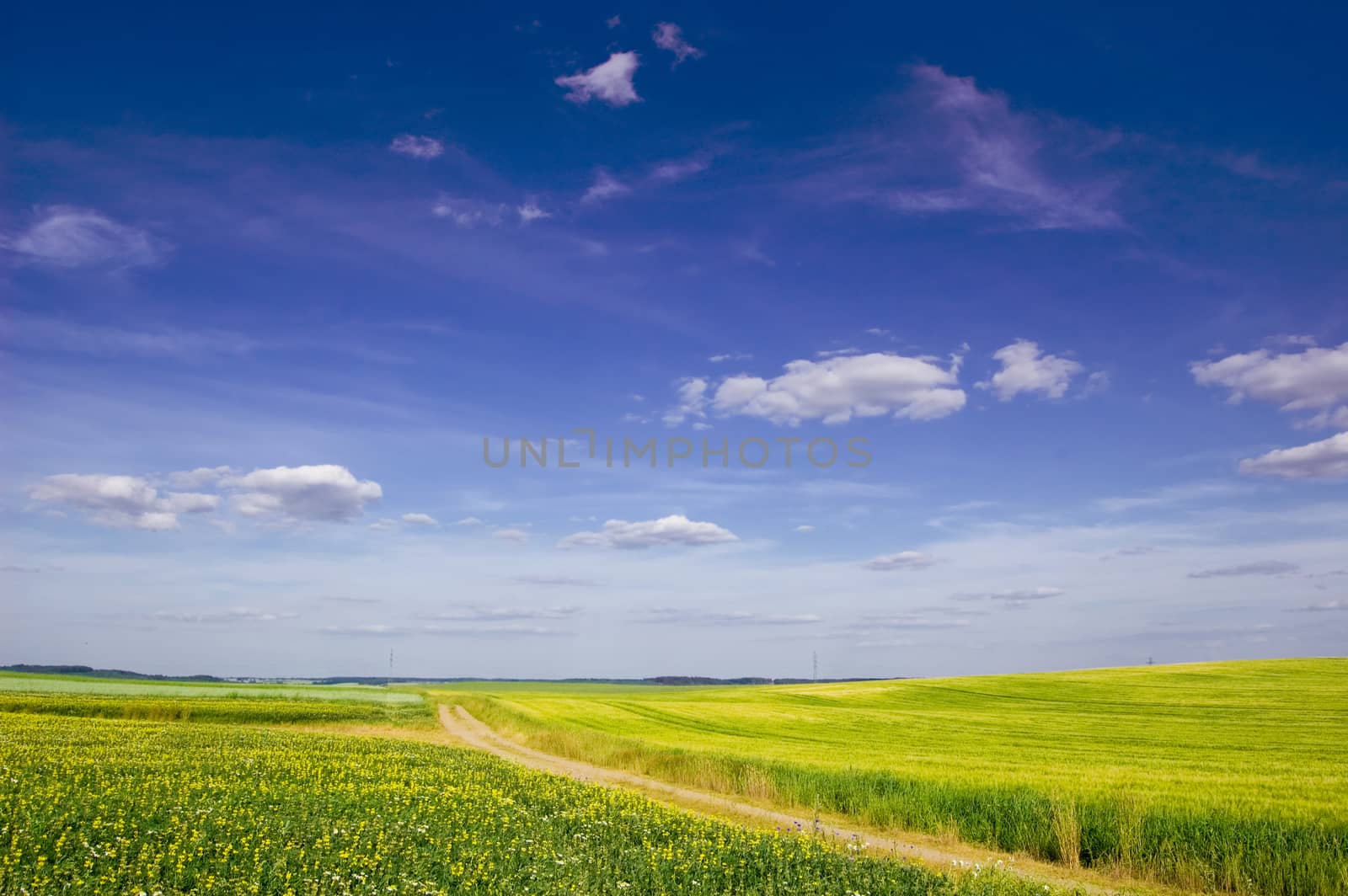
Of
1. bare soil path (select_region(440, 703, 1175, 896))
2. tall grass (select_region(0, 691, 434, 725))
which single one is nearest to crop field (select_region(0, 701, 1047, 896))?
bare soil path (select_region(440, 703, 1175, 896))

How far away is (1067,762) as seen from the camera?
2938 cm

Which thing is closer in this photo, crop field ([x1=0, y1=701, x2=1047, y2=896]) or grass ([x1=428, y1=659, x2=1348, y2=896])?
crop field ([x1=0, y1=701, x2=1047, y2=896])

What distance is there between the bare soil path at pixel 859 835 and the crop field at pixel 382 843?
2.07m

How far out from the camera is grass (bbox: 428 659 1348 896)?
1482cm

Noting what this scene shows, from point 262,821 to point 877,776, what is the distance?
612 inches

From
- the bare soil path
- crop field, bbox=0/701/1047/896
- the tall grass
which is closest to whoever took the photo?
crop field, bbox=0/701/1047/896

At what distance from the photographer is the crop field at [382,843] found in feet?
33.4

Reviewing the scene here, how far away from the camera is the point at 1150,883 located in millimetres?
14430

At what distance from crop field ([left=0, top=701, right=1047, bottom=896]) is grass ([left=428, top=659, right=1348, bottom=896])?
5298mm

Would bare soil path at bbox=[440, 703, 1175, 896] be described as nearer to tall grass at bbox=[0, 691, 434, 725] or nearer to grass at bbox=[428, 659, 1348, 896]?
grass at bbox=[428, 659, 1348, 896]

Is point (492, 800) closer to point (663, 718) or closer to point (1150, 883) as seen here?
point (1150, 883)

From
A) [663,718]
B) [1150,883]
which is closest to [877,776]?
[1150,883]

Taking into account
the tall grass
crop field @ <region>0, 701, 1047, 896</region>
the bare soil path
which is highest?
crop field @ <region>0, 701, 1047, 896</region>

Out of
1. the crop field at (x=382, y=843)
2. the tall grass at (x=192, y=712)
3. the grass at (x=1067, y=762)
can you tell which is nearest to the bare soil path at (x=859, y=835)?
the grass at (x=1067, y=762)
